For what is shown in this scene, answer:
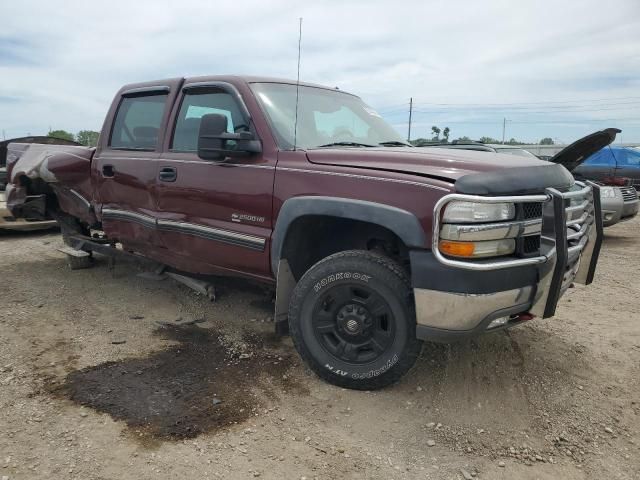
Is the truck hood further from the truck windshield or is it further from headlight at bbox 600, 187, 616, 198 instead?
headlight at bbox 600, 187, 616, 198

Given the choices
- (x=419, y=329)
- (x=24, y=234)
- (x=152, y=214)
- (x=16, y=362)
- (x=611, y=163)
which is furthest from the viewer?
(x=611, y=163)

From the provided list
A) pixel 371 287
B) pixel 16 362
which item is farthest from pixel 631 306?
pixel 16 362

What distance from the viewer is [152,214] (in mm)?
4160

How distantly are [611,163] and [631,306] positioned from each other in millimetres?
8366

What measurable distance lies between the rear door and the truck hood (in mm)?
1649

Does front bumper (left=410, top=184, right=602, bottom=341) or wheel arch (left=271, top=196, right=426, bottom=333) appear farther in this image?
wheel arch (left=271, top=196, right=426, bottom=333)

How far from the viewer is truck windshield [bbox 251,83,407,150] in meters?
3.53

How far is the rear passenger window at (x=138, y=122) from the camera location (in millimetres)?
4340

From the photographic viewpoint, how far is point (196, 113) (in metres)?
4.04

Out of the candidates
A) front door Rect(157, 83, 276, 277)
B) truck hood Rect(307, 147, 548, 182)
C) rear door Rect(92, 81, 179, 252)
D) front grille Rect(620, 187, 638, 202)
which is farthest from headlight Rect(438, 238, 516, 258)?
front grille Rect(620, 187, 638, 202)

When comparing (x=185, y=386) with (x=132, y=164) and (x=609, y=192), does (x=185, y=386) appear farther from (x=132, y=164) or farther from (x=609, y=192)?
(x=609, y=192)

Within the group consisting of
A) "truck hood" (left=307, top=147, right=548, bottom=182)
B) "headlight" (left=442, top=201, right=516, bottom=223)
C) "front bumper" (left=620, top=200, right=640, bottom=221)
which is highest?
"truck hood" (left=307, top=147, right=548, bottom=182)

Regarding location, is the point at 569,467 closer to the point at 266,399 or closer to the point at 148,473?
the point at 266,399

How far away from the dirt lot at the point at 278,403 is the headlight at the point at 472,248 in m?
0.94
